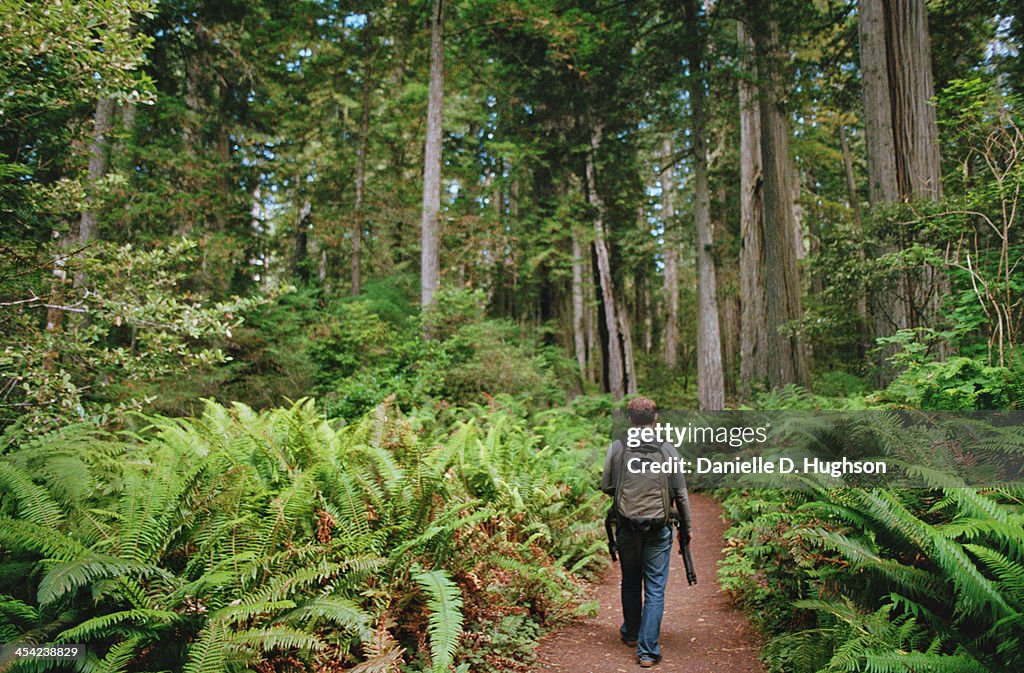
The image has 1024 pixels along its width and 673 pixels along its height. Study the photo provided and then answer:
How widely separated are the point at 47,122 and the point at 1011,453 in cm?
999

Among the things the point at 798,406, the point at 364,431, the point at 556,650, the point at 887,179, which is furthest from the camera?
the point at 798,406

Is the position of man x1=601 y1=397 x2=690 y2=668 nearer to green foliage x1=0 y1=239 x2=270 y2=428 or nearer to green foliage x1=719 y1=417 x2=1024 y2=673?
green foliage x1=719 y1=417 x2=1024 y2=673

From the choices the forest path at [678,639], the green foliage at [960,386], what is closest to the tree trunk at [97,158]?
the forest path at [678,639]

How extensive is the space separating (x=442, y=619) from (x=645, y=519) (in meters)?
1.85

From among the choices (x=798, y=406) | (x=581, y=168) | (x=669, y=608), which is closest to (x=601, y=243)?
(x=581, y=168)

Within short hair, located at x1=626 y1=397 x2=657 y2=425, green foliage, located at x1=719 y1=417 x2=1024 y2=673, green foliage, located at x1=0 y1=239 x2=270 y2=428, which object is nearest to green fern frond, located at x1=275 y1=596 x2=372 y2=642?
A: short hair, located at x1=626 y1=397 x2=657 y2=425

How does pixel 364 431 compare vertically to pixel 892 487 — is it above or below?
above

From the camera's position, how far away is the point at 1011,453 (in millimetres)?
4438

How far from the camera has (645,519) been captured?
475 centimetres

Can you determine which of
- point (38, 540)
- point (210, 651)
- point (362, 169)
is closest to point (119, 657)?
point (210, 651)

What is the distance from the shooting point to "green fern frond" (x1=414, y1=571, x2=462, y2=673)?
3516 mm

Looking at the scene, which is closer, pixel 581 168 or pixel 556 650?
pixel 556 650

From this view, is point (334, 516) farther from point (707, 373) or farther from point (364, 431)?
point (707, 373)

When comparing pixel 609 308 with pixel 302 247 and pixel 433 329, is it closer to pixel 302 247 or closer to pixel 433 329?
pixel 433 329
